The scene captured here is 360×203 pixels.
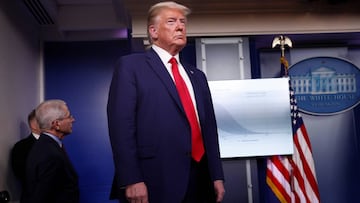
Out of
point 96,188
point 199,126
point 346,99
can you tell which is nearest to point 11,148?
point 96,188

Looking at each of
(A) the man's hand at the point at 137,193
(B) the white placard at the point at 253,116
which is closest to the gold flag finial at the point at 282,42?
(B) the white placard at the point at 253,116

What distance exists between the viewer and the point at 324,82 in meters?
4.06

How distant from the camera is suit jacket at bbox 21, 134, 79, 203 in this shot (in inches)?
90.8

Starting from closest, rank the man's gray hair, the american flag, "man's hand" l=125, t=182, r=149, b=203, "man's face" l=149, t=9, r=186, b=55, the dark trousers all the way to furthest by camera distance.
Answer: "man's hand" l=125, t=182, r=149, b=203 < the dark trousers < "man's face" l=149, t=9, r=186, b=55 < the man's gray hair < the american flag

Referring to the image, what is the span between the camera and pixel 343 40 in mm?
4027

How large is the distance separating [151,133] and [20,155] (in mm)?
1967

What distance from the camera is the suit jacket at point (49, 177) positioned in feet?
7.57

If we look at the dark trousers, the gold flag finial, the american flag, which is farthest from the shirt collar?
the gold flag finial

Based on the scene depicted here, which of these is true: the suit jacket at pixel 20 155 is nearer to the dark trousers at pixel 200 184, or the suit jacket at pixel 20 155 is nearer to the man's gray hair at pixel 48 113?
the man's gray hair at pixel 48 113

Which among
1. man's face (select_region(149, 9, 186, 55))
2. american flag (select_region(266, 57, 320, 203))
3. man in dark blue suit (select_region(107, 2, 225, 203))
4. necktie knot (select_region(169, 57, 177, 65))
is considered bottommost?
american flag (select_region(266, 57, 320, 203))

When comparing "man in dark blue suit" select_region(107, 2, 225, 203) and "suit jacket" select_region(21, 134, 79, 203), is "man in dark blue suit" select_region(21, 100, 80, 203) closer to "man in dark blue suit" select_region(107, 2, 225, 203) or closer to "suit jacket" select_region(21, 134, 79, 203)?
"suit jacket" select_region(21, 134, 79, 203)

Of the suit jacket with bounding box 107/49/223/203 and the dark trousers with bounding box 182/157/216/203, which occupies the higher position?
the suit jacket with bounding box 107/49/223/203

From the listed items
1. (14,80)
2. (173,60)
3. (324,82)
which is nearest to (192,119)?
(173,60)

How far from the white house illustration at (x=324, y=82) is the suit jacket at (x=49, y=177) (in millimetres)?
2279
